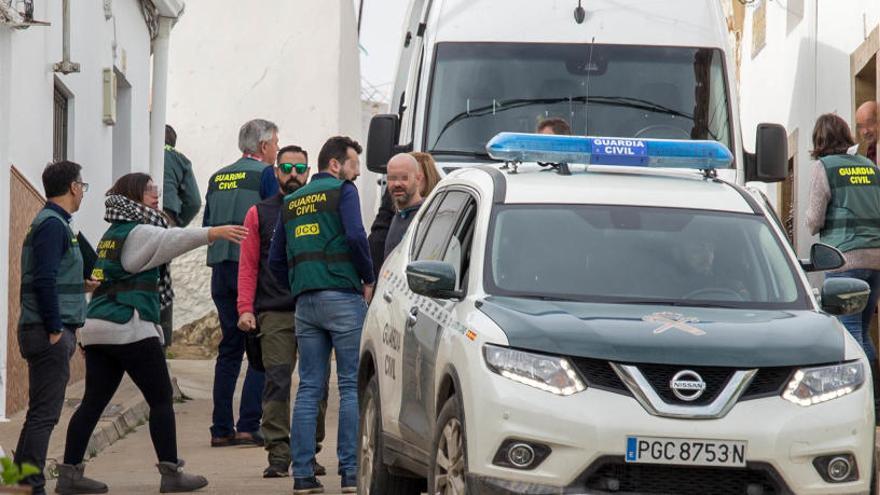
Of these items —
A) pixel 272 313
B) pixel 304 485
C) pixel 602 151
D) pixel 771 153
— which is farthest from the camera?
pixel 771 153

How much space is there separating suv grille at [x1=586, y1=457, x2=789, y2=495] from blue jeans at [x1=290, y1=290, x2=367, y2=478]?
11.9 feet

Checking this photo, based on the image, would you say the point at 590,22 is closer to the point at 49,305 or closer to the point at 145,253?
the point at 145,253

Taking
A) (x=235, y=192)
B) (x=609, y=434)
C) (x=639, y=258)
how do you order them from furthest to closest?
(x=235, y=192) → (x=639, y=258) → (x=609, y=434)

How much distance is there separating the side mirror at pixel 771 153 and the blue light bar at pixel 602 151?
12.6 feet

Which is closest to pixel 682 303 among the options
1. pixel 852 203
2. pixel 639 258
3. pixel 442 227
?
pixel 639 258

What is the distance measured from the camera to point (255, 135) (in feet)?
45.9

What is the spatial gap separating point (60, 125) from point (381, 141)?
5224 millimetres

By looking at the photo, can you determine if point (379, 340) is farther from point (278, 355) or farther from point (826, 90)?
point (826, 90)

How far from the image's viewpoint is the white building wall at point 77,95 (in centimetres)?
1408

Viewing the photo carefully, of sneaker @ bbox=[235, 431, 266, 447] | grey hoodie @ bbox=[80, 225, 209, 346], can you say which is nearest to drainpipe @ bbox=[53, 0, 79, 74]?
sneaker @ bbox=[235, 431, 266, 447]

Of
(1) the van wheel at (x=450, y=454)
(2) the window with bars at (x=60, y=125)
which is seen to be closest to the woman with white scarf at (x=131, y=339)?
(1) the van wheel at (x=450, y=454)

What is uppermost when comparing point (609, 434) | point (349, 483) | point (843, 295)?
point (843, 295)

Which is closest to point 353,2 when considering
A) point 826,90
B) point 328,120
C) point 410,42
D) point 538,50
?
point 328,120

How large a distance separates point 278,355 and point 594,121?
281 centimetres
